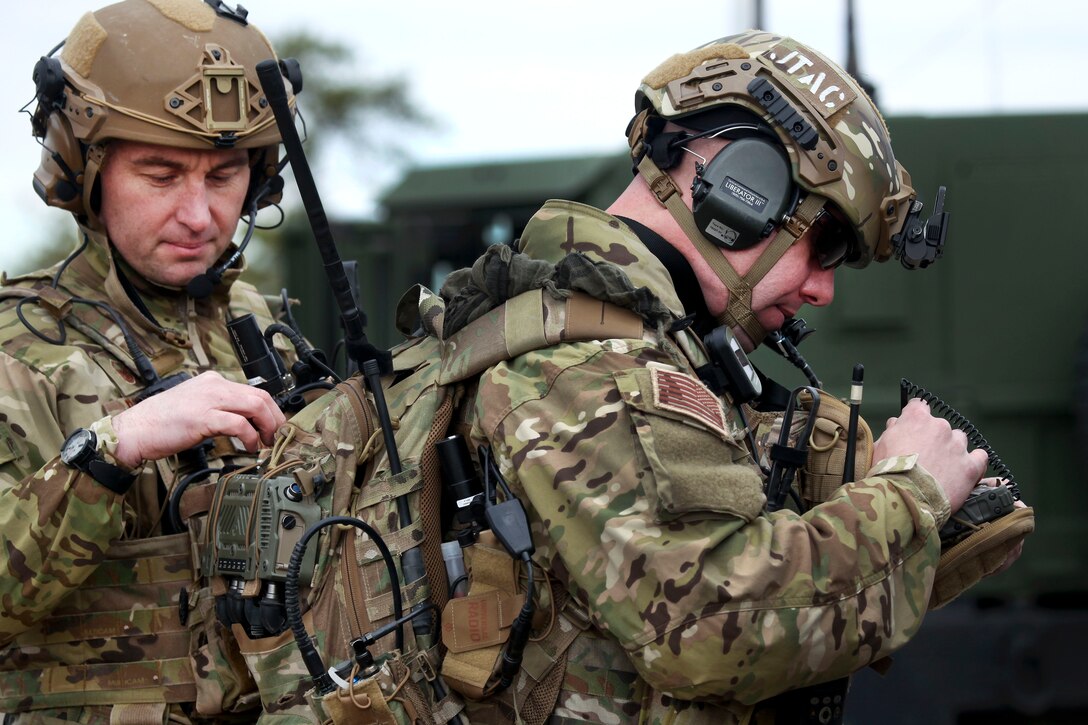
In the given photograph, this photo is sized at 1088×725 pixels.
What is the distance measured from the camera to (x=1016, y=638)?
6598mm

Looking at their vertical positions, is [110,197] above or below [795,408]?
above

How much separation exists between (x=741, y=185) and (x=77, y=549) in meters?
1.66

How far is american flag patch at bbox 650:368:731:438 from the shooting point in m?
2.34

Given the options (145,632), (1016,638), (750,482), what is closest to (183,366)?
(145,632)

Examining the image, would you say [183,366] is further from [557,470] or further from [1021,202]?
[1021,202]

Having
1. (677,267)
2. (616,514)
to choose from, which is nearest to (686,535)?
(616,514)

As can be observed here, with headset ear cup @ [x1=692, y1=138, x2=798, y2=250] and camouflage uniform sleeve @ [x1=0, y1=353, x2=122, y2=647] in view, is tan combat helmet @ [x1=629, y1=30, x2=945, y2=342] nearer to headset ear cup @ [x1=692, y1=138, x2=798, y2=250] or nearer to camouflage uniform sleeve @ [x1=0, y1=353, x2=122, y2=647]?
headset ear cup @ [x1=692, y1=138, x2=798, y2=250]

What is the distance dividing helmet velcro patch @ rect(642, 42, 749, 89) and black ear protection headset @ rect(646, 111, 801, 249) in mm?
136

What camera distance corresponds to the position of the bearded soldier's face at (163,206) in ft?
11.4

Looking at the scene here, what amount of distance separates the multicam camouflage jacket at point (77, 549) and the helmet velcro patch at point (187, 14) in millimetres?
849

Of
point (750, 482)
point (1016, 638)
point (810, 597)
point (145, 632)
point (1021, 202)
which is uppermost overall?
point (750, 482)

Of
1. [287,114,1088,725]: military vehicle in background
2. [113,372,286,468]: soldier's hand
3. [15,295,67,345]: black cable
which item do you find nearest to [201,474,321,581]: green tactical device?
[113,372,286,468]: soldier's hand

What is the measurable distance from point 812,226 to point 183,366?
1.79m

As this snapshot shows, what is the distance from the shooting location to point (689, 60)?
2922 millimetres
